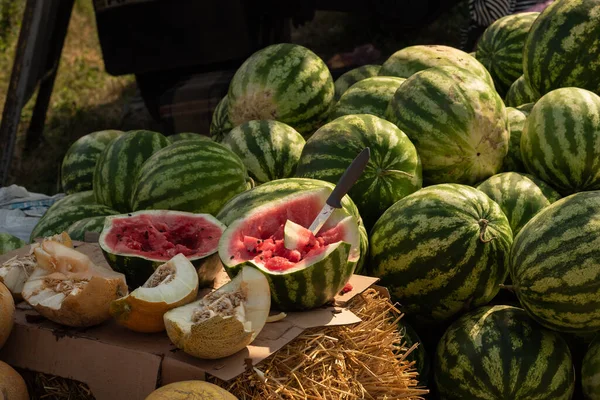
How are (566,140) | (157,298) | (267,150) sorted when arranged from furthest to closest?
1. (267,150)
2. (566,140)
3. (157,298)

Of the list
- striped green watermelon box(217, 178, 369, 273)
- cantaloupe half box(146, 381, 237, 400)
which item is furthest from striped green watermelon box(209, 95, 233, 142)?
cantaloupe half box(146, 381, 237, 400)

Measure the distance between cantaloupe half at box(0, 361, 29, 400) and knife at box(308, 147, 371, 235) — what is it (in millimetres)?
984

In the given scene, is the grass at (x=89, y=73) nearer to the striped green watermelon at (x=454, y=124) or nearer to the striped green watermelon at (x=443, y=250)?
the striped green watermelon at (x=454, y=124)

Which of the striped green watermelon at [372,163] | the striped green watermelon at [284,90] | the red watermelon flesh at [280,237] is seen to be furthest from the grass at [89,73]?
the red watermelon flesh at [280,237]

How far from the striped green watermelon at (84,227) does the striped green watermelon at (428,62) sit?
1761 mm

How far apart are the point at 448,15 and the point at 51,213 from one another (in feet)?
23.0

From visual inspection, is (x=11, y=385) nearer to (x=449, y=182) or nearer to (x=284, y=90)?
(x=449, y=182)

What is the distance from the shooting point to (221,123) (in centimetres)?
431

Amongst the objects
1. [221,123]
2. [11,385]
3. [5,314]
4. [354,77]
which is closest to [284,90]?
[221,123]

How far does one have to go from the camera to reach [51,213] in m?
3.76

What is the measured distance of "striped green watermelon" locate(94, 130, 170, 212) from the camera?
12.0 feet

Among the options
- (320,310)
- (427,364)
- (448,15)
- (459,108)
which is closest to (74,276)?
(320,310)

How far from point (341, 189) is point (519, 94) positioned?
6.98 feet

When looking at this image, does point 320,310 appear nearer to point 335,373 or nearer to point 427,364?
point 335,373
